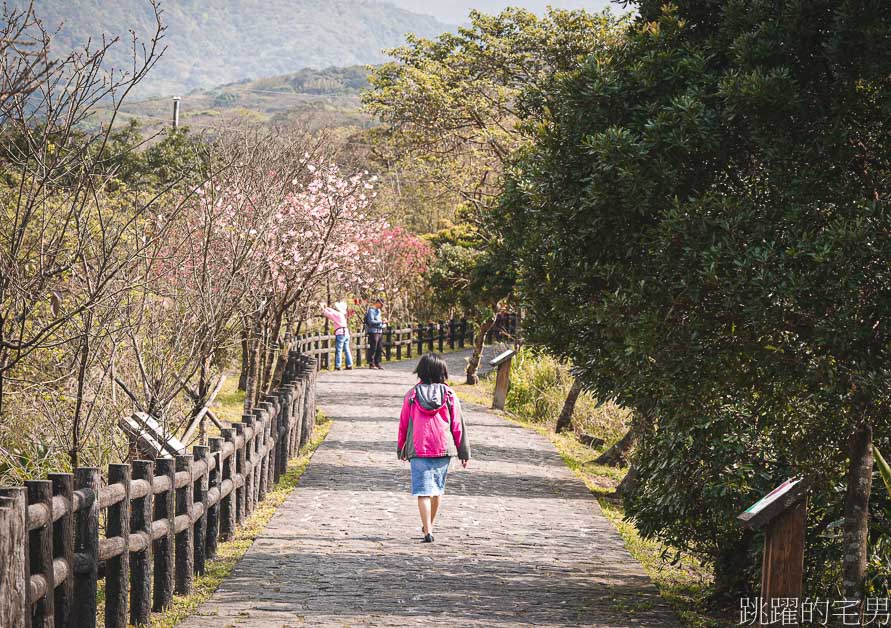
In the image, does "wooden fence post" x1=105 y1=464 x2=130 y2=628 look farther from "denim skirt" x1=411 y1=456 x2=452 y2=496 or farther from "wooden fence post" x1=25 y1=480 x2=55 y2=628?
"denim skirt" x1=411 y1=456 x2=452 y2=496

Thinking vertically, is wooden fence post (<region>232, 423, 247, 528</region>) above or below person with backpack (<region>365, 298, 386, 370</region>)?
below

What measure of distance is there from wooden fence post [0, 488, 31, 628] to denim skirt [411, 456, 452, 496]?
15.2 feet

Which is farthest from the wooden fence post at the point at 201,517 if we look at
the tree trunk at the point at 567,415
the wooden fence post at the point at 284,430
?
the tree trunk at the point at 567,415

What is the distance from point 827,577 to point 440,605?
2.58m

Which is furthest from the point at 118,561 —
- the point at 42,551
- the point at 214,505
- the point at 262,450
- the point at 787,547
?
the point at 262,450

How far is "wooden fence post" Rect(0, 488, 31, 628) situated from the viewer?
4.46 metres

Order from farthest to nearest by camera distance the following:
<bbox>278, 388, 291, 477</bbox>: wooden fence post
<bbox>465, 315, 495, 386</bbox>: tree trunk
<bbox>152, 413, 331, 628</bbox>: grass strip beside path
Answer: <bbox>465, 315, 495, 386</bbox>: tree trunk < <bbox>278, 388, 291, 477</bbox>: wooden fence post < <bbox>152, 413, 331, 628</bbox>: grass strip beside path

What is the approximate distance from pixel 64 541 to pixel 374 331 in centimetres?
2282

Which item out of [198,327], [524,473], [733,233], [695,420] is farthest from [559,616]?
[524,473]

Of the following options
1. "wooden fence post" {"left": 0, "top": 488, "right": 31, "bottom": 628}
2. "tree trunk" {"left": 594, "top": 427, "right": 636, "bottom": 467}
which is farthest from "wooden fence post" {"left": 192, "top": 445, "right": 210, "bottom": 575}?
"tree trunk" {"left": 594, "top": 427, "right": 636, "bottom": 467}

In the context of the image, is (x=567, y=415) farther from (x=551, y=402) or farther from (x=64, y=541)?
(x=64, y=541)

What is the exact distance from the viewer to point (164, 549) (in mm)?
6980

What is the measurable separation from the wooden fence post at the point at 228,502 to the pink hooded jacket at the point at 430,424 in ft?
4.87

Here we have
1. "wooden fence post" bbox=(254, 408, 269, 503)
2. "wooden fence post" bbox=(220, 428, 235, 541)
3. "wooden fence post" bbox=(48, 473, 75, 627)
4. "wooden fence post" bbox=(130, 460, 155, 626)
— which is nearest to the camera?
"wooden fence post" bbox=(48, 473, 75, 627)
